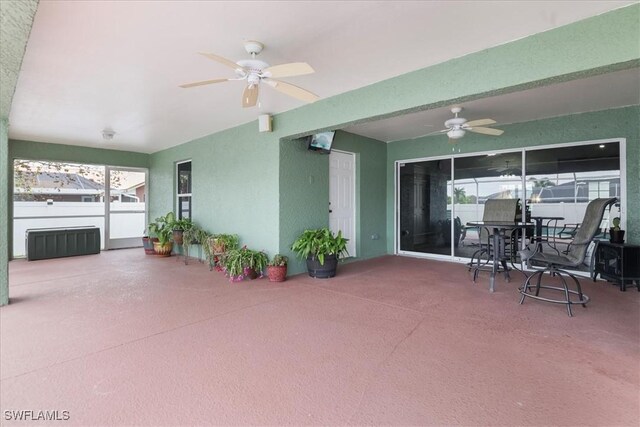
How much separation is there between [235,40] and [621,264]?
5524 millimetres

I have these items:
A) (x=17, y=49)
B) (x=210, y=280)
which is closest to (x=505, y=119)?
(x=210, y=280)

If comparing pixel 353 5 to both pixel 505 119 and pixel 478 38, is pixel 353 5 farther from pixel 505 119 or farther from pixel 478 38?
pixel 505 119

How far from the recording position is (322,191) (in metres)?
5.64

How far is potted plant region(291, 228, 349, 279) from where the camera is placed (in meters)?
4.86

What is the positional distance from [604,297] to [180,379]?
4.85 metres

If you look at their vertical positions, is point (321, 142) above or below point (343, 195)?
above

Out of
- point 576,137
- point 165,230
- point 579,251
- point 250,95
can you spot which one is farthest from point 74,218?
point 576,137


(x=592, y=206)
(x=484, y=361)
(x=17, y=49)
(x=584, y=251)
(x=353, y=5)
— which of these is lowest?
(x=484, y=361)

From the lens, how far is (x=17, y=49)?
2275mm

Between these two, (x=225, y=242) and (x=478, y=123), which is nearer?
(x=478, y=123)

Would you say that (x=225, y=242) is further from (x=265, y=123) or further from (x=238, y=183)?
(x=265, y=123)

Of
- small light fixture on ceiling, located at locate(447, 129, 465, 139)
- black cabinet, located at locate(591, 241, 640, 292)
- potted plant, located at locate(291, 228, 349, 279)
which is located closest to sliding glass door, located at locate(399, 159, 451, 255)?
small light fixture on ceiling, located at locate(447, 129, 465, 139)

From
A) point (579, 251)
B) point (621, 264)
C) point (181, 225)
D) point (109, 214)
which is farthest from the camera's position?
point (109, 214)

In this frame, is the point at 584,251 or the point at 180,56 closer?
the point at 180,56
